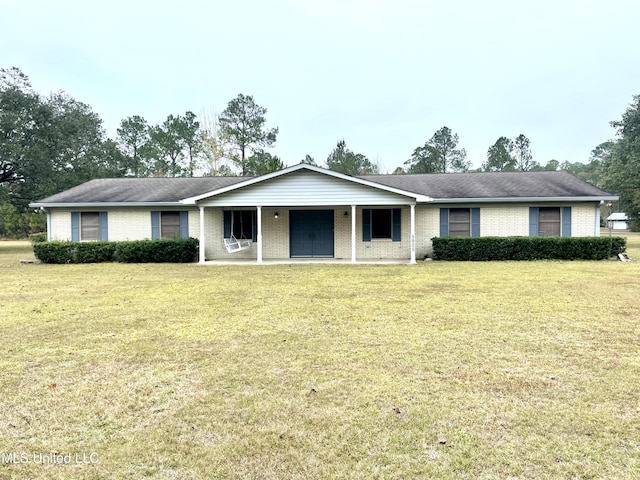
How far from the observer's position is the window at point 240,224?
54.1 feet

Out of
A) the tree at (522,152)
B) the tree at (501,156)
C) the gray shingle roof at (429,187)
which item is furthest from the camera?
the tree at (522,152)

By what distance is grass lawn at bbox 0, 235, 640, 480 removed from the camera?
244 cm

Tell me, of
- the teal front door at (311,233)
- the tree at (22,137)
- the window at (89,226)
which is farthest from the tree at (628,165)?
the tree at (22,137)

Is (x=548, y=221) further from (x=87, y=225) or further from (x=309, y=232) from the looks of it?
(x=87, y=225)

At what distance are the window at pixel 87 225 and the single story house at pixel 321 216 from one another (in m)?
0.04

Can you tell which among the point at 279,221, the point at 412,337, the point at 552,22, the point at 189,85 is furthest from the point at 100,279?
the point at 189,85

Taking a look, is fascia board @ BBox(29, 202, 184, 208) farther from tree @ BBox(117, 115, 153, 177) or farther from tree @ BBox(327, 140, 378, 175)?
tree @ BBox(327, 140, 378, 175)

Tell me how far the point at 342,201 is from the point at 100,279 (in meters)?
8.05

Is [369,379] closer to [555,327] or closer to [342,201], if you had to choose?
[555,327]

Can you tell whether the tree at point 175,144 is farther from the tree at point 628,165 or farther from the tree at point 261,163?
the tree at point 628,165

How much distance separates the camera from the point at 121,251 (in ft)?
49.9

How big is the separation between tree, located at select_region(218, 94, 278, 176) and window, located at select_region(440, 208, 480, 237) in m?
25.7

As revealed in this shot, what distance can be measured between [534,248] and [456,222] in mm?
2950

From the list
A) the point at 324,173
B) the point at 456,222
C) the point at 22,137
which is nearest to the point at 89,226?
the point at 324,173
